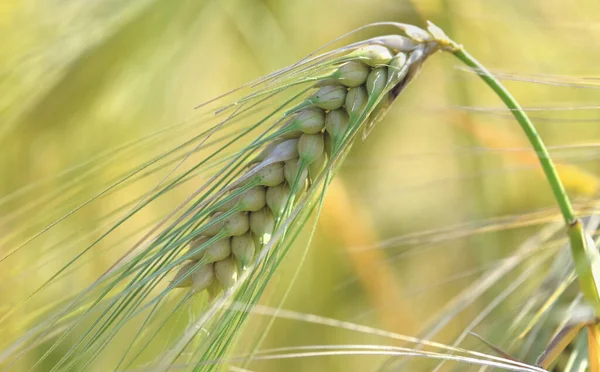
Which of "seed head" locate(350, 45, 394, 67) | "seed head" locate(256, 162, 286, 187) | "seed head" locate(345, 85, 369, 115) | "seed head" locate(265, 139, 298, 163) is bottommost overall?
"seed head" locate(256, 162, 286, 187)

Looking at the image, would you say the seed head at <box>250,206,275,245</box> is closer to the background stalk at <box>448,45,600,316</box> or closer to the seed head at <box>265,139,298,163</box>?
the seed head at <box>265,139,298,163</box>

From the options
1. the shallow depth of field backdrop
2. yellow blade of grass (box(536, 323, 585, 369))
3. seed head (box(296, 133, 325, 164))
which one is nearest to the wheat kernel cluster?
seed head (box(296, 133, 325, 164))

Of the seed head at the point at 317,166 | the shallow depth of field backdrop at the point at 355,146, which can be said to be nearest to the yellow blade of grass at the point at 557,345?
the seed head at the point at 317,166

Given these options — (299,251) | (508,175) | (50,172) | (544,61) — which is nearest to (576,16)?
(544,61)

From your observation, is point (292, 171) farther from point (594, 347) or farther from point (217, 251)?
point (594, 347)

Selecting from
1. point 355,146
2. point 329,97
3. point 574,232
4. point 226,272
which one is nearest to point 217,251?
point 226,272

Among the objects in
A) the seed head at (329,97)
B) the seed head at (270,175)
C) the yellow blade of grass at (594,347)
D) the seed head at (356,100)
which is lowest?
the yellow blade of grass at (594,347)

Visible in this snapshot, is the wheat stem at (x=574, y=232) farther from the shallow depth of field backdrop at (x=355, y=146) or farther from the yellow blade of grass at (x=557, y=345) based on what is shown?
the shallow depth of field backdrop at (x=355, y=146)
